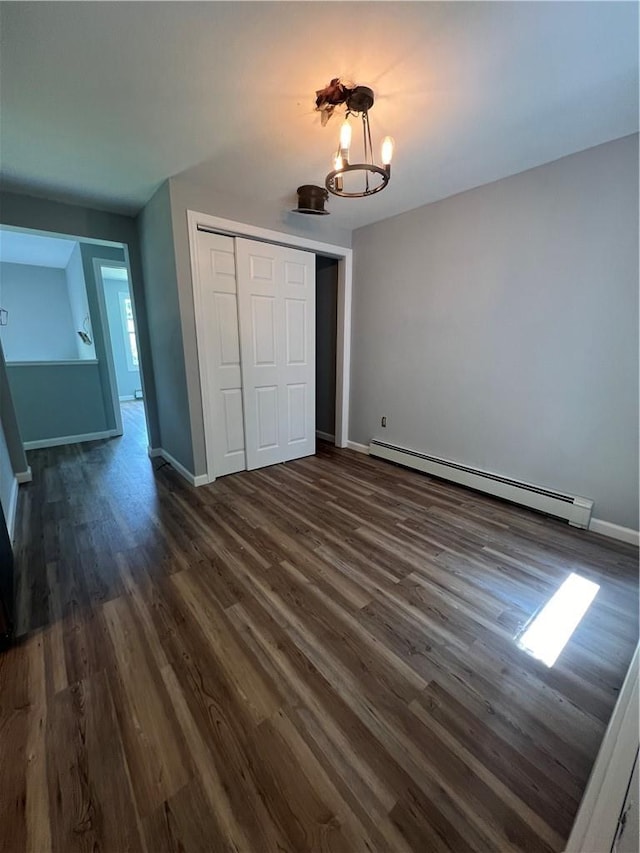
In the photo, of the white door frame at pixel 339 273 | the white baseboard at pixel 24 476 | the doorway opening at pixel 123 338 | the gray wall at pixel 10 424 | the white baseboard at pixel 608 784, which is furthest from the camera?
the doorway opening at pixel 123 338

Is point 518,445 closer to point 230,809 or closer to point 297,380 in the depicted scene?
point 297,380

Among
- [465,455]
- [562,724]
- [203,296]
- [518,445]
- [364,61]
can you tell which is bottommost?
[562,724]

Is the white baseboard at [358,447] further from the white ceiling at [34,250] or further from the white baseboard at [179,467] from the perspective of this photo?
the white ceiling at [34,250]

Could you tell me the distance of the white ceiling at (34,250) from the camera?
461 cm

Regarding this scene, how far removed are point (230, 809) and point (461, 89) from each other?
9.87 feet

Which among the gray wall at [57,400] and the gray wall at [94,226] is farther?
the gray wall at [57,400]

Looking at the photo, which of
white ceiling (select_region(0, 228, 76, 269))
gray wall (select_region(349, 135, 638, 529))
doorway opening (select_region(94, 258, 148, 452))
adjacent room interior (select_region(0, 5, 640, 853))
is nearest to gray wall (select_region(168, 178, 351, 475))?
adjacent room interior (select_region(0, 5, 640, 853))

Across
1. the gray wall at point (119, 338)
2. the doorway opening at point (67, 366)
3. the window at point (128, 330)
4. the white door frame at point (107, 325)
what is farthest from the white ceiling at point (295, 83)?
the window at point (128, 330)

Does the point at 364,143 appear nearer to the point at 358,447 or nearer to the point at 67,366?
the point at 358,447

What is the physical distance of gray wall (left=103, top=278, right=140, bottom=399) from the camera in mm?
7119

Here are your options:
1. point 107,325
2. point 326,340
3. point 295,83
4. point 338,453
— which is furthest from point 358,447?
point 107,325

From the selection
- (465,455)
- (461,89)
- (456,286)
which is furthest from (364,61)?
(465,455)

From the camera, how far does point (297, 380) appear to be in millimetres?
3576

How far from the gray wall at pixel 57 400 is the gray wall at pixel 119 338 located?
2790 mm
